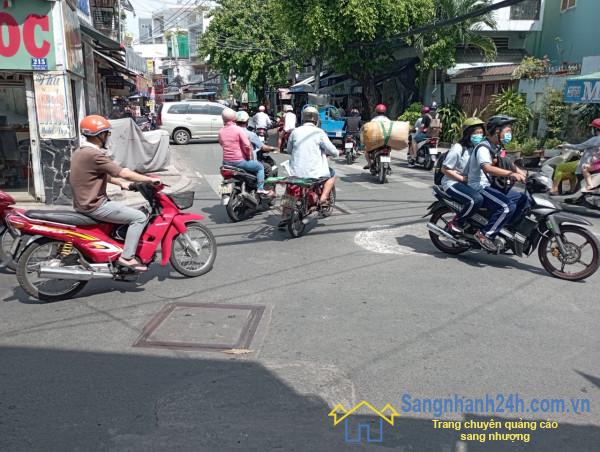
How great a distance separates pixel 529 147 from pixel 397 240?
979 cm

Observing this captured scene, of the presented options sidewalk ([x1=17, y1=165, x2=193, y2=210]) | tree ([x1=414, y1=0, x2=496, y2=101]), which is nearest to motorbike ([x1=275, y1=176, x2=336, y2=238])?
sidewalk ([x1=17, y1=165, x2=193, y2=210])

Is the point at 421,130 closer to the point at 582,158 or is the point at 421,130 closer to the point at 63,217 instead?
the point at 582,158

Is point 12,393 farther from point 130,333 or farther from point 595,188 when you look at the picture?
point 595,188

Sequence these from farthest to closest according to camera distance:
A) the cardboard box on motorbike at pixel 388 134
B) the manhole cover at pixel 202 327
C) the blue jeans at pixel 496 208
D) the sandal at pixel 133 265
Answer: the cardboard box on motorbike at pixel 388 134 < the blue jeans at pixel 496 208 < the sandal at pixel 133 265 < the manhole cover at pixel 202 327

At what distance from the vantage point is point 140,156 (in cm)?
1394

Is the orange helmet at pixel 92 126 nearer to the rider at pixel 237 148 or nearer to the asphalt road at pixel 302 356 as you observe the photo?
the asphalt road at pixel 302 356

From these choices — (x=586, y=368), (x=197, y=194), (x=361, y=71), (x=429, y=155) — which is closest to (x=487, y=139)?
(x=586, y=368)

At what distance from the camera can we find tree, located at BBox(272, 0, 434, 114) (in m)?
20.3

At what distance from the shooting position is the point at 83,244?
16.8 feet

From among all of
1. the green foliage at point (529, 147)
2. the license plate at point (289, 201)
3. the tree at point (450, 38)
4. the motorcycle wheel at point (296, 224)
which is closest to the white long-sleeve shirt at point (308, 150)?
the license plate at point (289, 201)

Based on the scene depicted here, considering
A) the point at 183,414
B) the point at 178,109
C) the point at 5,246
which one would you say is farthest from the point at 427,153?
the point at 183,414

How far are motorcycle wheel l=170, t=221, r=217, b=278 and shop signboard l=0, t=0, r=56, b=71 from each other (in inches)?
226

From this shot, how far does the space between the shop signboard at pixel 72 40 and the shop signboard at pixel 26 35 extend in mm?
384

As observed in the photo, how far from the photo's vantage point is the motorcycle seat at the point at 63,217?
4.99 metres
